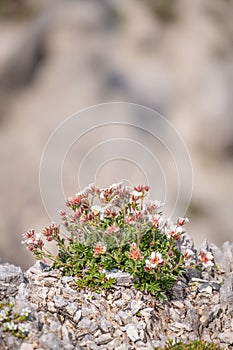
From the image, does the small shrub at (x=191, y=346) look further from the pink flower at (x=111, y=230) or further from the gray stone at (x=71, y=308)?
the pink flower at (x=111, y=230)

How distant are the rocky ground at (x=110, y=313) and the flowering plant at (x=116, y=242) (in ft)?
0.54

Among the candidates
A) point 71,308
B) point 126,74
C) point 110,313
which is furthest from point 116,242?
point 126,74

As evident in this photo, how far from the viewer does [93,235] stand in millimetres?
6012

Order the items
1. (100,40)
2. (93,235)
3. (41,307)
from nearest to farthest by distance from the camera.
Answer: (41,307) → (93,235) → (100,40)

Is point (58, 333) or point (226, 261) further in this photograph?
point (226, 261)

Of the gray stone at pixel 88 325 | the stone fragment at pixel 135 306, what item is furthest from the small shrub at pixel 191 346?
Answer: the gray stone at pixel 88 325

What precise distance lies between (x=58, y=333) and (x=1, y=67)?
1010 centimetres

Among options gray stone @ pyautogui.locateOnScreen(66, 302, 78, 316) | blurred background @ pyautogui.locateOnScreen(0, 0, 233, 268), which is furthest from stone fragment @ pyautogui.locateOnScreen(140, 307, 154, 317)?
blurred background @ pyautogui.locateOnScreen(0, 0, 233, 268)

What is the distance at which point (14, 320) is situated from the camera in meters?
4.91

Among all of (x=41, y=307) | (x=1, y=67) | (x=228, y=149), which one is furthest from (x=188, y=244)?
(x=1, y=67)

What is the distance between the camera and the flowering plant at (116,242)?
570 centimetres

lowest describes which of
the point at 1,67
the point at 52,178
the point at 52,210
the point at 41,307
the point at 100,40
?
the point at 41,307

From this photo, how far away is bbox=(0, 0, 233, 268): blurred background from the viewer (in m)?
13.0

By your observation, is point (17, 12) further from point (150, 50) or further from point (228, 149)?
point (228, 149)
